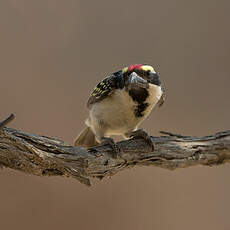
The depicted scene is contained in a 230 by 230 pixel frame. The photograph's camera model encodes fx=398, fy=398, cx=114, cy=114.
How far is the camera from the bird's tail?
7.06 feet

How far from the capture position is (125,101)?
175cm

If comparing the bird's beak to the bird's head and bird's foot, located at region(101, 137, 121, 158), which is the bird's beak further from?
bird's foot, located at region(101, 137, 121, 158)

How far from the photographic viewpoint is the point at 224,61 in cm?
304

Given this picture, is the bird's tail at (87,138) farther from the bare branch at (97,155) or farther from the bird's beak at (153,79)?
the bird's beak at (153,79)

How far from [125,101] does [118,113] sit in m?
0.07

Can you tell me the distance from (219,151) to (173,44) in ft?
4.04

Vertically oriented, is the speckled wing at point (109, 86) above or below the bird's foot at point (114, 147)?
above

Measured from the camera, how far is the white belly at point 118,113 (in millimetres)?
1754

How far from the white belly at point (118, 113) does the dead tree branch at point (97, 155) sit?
0.34 ft

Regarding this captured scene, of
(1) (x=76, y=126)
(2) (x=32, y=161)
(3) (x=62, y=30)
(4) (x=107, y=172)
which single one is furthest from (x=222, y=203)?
(2) (x=32, y=161)

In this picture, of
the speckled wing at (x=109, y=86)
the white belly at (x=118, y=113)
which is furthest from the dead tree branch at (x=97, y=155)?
the speckled wing at (x=109, y=86)

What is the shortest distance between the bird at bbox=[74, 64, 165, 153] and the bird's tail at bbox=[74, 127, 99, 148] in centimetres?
21

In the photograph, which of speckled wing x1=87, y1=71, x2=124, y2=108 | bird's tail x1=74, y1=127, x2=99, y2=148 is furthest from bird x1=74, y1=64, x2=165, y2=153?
bird's tail x1=74, y1=127, x2=99, y2=148

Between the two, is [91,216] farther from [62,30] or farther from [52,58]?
[62,30]
